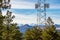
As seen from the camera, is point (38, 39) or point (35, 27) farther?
point (35, 27)

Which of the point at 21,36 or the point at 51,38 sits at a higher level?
the point at 51,38

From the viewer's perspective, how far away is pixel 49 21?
1923 inches

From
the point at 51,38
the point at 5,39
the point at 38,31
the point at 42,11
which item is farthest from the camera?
the point at 42,11

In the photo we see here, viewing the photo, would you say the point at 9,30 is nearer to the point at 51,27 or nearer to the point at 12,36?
the point at 12,36

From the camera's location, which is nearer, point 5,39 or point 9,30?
point 5,39

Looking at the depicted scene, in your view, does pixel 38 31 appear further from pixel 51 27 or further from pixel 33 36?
pixel 51 27

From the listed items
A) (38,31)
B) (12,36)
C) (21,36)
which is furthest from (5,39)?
(21,36)

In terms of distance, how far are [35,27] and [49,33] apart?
10788 mm

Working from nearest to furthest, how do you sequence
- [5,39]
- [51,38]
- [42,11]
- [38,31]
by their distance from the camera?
[51,38], [5,39], [38,31], [42,11]

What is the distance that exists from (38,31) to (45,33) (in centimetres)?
730

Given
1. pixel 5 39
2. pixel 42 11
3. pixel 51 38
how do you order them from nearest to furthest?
1. pixel 51 38
2. pixel 5 39
3. pixel 42 11

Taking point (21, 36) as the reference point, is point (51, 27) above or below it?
above

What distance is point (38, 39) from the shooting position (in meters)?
48.7

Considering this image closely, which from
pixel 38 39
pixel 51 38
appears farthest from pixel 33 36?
pixel 51 38
